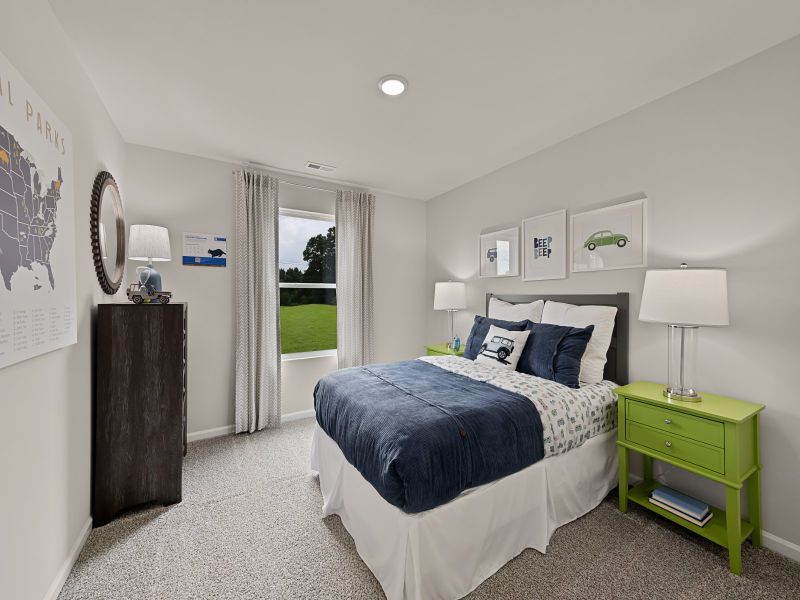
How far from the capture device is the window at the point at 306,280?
3.84 meters

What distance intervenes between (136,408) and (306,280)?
2.13 m

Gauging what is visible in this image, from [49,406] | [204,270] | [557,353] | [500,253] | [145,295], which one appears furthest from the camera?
[500,253]

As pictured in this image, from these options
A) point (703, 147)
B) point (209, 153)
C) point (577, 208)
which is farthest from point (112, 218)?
point (703, 147)

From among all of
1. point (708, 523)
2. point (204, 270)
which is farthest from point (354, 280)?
point (708, 523)

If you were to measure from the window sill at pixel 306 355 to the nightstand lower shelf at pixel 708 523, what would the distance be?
3.01m

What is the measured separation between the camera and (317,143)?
9.75ft

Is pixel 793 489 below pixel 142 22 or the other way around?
below

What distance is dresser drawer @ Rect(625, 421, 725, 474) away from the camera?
67.7 inches

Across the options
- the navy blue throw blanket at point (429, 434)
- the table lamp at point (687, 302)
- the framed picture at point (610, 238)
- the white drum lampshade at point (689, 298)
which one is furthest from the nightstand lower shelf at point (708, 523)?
the framed picture at point (610, 238)

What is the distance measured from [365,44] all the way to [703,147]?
84.1 inches

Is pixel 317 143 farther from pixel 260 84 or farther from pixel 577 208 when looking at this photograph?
pixel 577 208

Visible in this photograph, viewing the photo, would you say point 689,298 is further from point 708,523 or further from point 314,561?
point 314,561

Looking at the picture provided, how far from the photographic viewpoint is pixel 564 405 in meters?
2.04

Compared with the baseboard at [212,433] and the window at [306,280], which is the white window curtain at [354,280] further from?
the baseboard at [212,433]
